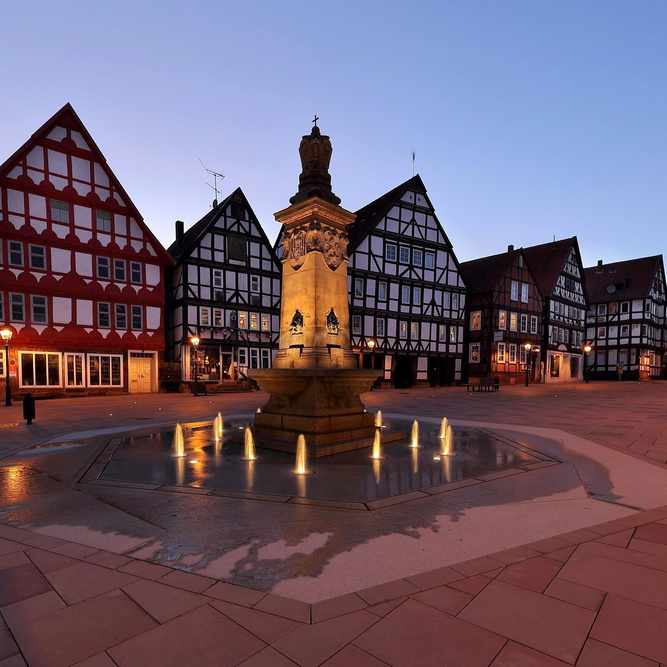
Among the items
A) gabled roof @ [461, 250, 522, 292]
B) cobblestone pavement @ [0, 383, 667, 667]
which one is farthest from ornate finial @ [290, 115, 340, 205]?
gabled roof @ [461, 250, 522, 292]

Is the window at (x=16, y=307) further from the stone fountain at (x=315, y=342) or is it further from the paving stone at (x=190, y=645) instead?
the paving stone at (x=190, y=645)

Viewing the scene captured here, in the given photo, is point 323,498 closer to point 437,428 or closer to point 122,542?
point 122,542

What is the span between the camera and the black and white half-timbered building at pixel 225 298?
2569cm

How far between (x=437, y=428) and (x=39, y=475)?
28.6 ft

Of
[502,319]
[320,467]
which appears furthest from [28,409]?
[502,319]

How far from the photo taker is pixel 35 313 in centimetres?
2103

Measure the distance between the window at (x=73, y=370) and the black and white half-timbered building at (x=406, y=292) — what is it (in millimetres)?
16838

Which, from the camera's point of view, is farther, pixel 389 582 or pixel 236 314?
pixel 236 314

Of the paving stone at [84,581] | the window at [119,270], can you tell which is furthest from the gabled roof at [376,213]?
the paving stone at [84,581]

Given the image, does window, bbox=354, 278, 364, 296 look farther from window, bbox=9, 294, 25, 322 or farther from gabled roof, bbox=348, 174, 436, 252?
window, bbox=9, 294, 25, 322

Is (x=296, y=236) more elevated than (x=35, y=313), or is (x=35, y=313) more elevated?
(x=296, y=236)

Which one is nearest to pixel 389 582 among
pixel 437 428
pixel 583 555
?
pixel 583 555

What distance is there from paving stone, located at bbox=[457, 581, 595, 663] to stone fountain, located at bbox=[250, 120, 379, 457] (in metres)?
4.93

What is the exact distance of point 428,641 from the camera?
244 cm
